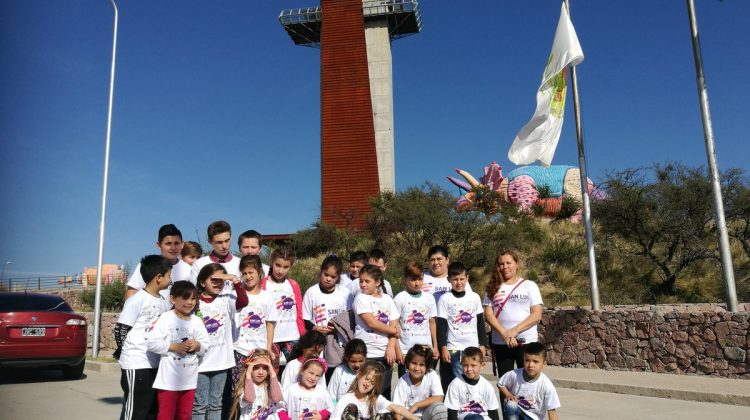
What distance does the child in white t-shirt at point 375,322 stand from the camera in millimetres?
5059

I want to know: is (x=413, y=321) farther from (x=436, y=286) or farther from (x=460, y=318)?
(x=436, y=286)

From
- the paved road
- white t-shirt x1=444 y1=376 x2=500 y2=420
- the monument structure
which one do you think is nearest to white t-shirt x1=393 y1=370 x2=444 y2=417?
white t-shirt x1=444 y1=376 x2=500 y2=420

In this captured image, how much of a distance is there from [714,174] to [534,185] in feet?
73.8

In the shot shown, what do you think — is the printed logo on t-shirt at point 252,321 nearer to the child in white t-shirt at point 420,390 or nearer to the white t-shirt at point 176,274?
the white t-shirt at point 176,274

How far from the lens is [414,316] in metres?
5.38

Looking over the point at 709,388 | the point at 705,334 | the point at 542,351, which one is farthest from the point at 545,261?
the point at 542,351

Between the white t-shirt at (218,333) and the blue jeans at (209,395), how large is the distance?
7 cm

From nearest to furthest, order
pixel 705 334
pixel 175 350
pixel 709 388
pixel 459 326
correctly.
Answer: pixel 175 350, pixel 459 326, pixel 709 388, pixel 705 334

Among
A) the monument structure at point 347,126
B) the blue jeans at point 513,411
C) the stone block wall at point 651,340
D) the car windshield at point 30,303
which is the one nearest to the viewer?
the blue jeans at point 513,411

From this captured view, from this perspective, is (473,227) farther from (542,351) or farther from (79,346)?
(542,351)

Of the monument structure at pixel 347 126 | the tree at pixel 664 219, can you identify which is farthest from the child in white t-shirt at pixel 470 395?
the monument structure at pixel 347 126

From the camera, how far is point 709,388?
7270 mm

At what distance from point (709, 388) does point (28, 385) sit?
29.1 feet

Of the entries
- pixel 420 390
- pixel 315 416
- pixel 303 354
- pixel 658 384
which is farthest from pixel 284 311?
pixel 658 384
